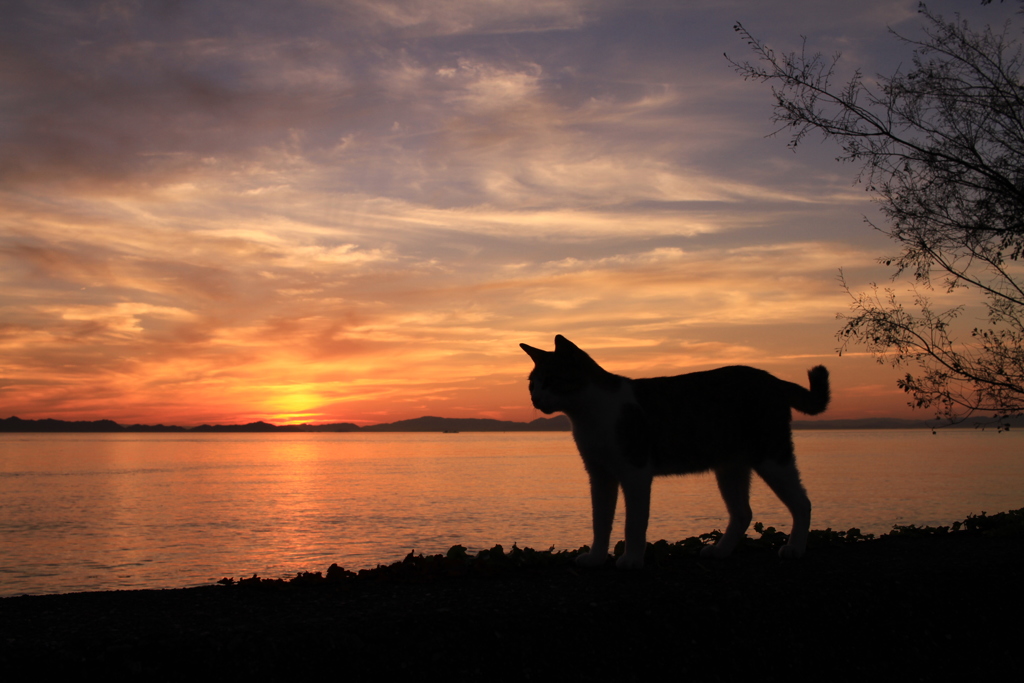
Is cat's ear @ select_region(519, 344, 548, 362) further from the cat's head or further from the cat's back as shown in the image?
the cat's back

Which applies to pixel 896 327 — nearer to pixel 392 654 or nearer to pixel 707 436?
pixel 707 436

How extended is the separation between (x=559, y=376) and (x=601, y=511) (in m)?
1.31

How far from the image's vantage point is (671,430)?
6.48 meters

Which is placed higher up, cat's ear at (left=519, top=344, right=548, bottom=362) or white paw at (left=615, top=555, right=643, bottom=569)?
cat's ear at (left=519, top=344, right=548, bottom=362)

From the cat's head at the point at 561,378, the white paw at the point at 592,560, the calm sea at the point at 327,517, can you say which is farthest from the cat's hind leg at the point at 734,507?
the calm sea at the point at 327,517

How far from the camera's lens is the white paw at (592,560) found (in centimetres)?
646

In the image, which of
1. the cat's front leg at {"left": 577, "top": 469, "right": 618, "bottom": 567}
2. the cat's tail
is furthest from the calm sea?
the cat's front leg at {"left": 577, "top": 469, "right": 618, "bottom": 567}

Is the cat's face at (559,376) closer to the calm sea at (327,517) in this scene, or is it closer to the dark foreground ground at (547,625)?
the dark foreground ground at (547,625)

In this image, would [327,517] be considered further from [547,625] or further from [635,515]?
[547,625]

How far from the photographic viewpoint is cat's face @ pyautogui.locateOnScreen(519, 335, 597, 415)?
244 inches

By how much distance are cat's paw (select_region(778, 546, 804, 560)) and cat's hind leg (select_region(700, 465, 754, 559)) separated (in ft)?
1.30

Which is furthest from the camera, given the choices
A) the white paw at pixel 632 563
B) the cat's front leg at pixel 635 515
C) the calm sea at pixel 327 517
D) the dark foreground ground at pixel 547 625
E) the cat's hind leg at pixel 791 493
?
the calm sea at pixel 327 517

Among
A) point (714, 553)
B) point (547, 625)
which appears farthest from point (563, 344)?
point (714, 553)

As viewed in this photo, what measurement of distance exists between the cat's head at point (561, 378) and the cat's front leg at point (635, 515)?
0.83m
